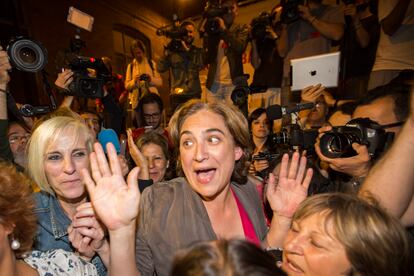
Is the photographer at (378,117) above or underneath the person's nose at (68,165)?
above

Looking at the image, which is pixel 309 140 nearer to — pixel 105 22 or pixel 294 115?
pixel 294 115

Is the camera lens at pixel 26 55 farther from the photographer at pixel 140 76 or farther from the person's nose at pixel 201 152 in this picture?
the photographer at pixel 140 76

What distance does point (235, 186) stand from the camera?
198 cm

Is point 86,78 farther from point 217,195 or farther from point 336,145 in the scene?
point 336,145

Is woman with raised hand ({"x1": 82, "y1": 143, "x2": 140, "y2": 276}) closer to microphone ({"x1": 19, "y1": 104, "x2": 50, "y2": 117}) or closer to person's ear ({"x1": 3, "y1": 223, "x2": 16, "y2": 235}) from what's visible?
person's ear ({"x1": 3, "y1": 223, "x2": 16, "y2": 235})

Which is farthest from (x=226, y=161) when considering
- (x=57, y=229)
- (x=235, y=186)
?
(x=57, y=229)

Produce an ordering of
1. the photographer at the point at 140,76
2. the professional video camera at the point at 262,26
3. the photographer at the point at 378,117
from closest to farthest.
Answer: the photographer at the point at 378,117 < the professional video camera at the point at 262,26 < the photographer at the point at 140,76

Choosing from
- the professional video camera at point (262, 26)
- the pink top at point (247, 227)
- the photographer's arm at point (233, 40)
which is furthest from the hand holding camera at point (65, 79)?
the professional video camera at point (262, 26)

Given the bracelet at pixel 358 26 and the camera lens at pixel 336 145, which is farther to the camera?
the bracelet at pixel 358 26

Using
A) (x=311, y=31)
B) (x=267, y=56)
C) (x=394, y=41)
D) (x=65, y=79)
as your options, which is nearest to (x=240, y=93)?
(x=267, y=56)

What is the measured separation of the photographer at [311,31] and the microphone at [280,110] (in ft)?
6.43

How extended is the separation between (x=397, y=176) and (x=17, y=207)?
72.0 inches

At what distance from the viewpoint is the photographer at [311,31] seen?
3.67 meters

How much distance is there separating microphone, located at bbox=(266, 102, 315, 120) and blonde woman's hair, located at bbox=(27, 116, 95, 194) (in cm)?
151
